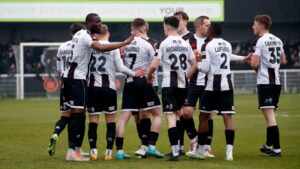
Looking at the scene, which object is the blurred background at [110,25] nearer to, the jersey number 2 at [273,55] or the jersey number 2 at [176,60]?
the jersey number 2 at [273,55]

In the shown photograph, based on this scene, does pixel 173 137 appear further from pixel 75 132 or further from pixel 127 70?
pixel 75 132

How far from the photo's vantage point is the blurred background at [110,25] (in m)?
29.8

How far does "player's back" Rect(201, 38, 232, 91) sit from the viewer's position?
10078 millimetres

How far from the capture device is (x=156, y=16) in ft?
113

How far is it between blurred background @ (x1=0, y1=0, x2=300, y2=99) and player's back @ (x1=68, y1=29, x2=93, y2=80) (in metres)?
19.4

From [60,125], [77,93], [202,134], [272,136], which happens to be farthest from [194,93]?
[60,125]

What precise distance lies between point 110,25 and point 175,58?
27454 mm

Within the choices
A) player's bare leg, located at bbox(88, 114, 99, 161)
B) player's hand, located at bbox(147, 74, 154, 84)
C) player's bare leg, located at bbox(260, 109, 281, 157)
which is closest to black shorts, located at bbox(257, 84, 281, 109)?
player's bare leg, located at bbox(260, 109, 281, 157)

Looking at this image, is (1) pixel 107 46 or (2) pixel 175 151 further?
(2) pixel 175 151

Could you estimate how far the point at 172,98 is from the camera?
10016 mm

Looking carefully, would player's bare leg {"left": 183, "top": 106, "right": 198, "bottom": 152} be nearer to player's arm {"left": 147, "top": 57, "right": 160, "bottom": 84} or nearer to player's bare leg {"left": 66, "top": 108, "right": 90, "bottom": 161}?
player's arm {"left": 147, "top": 57, "right": 160, "bottom": 84}

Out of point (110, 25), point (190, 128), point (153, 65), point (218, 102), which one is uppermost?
point (110, 25)

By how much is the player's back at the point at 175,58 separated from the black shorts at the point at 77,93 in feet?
4.25

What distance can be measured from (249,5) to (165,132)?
2370 centimetres
